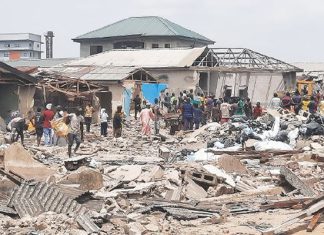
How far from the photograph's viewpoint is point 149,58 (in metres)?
35.8

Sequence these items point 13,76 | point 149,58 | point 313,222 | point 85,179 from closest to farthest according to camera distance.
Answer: point 313,222
point 85,179
point 13,76
point 149,58

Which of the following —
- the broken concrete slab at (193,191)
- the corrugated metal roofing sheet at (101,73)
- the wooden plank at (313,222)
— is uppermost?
the corrugated metal roofing sheet at (101,73)

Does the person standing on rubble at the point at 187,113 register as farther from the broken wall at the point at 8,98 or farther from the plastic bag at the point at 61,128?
the broken wall at the point at 8,98

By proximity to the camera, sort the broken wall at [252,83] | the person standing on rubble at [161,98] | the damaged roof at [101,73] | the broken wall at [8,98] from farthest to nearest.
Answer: the broken wall at [252,83], the damaged roof at [101,73], the person standing on rubble at [161,98], the broken wall at [8,98]

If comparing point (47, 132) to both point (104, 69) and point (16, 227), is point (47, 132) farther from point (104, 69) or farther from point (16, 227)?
point (104, 69)

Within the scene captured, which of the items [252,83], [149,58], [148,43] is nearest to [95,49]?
[148,43]

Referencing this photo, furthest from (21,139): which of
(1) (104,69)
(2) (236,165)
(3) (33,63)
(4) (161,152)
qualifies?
(3) (33,63)

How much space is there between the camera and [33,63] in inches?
1715

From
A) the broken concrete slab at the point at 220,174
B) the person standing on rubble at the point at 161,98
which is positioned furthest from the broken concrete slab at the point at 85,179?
the person standing on rubble at the point at 161,98

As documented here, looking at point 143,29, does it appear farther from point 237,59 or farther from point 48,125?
point 48,125

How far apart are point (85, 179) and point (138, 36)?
132 feet

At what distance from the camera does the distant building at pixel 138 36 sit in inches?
1999

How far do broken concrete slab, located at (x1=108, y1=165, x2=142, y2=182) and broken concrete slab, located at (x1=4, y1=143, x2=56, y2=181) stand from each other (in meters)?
1.33

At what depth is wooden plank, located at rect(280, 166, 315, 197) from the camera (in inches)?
441
